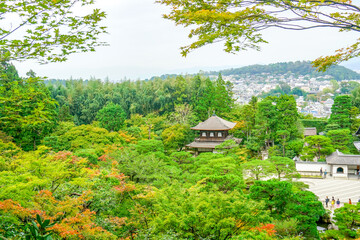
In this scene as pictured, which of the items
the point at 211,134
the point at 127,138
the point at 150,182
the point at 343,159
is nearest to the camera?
the point at 150,182

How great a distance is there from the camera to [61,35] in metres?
4.00

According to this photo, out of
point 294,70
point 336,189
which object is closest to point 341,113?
point 336,189

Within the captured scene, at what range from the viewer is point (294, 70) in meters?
169

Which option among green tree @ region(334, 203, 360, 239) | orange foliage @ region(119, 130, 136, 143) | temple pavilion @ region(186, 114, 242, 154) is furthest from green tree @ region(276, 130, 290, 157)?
orange foliage @ region(119, 130, 136, 143)

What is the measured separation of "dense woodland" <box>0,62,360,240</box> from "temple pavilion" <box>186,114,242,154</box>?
4.69ft

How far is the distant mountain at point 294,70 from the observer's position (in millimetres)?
143500

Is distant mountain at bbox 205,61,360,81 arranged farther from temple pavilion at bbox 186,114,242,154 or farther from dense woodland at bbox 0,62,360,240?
temple pavilion at bbox 186,114,242,154

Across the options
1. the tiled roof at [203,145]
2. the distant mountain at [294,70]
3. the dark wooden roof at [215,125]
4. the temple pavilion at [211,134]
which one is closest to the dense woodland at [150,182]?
the tiled roof at [203,145]

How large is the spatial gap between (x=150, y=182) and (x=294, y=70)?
176 m

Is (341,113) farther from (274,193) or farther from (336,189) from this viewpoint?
(274,193)

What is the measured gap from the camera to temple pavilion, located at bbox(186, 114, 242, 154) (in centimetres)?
2192

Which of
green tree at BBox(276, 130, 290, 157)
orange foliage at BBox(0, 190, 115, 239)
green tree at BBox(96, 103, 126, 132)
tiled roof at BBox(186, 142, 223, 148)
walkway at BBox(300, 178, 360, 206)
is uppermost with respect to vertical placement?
green tree at BBox(96, 103, 126, 132)

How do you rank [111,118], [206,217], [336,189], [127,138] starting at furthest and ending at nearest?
[111,118] < [127,138] < [336,189] < [206,217]

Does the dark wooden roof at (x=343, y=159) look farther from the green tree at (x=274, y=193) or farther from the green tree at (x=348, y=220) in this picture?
the green tree at (x=274, y=193)
